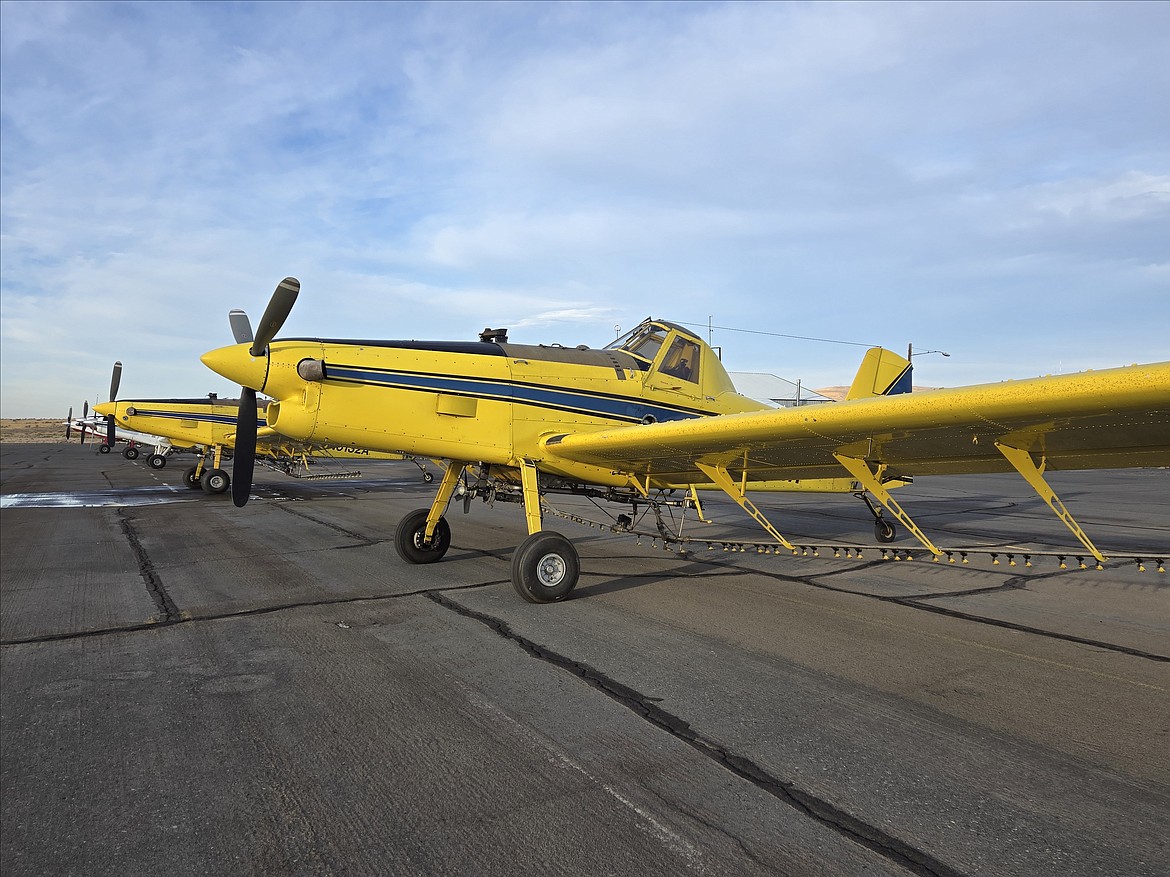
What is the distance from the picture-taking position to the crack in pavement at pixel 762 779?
2.53 meters

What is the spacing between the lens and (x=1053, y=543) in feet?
35.0

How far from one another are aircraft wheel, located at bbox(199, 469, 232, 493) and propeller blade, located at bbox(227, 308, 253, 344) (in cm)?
1437

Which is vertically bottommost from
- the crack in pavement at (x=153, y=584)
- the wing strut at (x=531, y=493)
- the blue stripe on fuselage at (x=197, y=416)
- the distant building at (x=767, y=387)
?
the crack in pavement at (x=153, y=584)

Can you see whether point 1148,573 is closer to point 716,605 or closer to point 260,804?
point 716,605

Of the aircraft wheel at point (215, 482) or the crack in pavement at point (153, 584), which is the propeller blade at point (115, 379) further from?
the crack in pavement at point (153, 584)

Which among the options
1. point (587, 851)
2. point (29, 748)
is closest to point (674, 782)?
point (587, 851)

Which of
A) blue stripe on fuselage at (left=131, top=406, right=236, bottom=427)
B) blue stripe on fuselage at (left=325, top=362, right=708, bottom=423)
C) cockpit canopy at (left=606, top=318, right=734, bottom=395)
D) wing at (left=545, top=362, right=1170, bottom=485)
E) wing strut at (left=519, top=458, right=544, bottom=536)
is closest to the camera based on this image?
wing at (left=545, top=362, right=1170, bottom=485)

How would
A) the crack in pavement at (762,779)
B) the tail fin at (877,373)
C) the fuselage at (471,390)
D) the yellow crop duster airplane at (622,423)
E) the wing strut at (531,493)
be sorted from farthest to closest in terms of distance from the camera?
the tail fin at (877,373) → the wing strut at (531,493) → the fuselage at (471,390) → the yellow crop duster airplane at (622,423) → the crack in pavement at (762,779)

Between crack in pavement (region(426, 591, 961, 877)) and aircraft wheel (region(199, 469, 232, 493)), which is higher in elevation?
aircraft wheel (region(199, 469, 232, 493))

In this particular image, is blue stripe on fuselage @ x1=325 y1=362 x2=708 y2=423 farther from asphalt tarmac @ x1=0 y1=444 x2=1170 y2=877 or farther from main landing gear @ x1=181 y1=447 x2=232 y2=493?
main landing gear @ x1=181 y1=447 x2=232 y2=493

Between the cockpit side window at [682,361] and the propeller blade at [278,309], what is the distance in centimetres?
418

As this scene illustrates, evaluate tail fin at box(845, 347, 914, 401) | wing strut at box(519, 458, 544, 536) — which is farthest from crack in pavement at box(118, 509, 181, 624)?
tail fin at box(845, 347, 914, 401)

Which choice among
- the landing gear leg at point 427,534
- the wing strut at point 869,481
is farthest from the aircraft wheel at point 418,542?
the wing strut at point 869,481

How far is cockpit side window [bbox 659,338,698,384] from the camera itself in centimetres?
834
